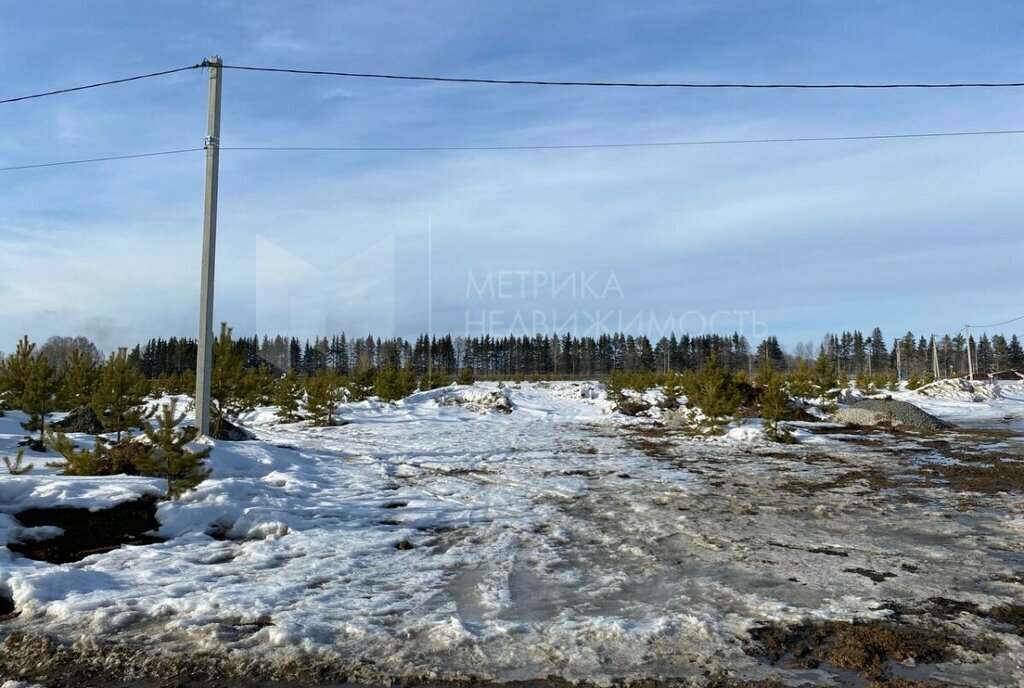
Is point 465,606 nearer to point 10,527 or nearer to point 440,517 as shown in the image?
point 440,517

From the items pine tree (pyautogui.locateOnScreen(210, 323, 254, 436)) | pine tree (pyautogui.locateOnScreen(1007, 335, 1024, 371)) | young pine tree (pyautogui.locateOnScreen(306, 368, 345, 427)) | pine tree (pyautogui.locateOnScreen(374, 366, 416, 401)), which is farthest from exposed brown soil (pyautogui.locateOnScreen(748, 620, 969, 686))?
pine tree (pyautogui.locateOnScreen(1007, 335, 1024, 371))

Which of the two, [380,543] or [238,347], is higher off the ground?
[238,347]

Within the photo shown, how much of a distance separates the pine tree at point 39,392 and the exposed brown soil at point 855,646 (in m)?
12.7

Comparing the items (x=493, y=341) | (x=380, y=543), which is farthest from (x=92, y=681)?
(x=493, y=341)

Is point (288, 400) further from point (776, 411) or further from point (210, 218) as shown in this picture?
point (776, 411)

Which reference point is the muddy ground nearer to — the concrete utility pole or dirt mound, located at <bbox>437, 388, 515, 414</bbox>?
the concrete utility pole

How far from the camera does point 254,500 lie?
823cm

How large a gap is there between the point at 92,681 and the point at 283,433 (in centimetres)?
1696

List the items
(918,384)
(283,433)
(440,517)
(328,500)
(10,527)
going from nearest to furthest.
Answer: (10,527) < (440,517) < (328,500) < (283,433) < (918,384)

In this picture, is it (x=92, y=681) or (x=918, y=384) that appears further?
(x=918, y=384)

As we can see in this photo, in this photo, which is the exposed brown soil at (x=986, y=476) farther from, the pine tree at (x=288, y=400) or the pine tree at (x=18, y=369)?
the pine tree at (x=288, y=400)

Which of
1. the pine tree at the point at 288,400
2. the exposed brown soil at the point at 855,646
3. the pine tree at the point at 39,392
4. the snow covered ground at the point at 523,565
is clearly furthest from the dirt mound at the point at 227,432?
the exposed brown soil at the point at 855,646

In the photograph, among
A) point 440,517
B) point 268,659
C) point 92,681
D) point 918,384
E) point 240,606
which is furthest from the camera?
point 918,384

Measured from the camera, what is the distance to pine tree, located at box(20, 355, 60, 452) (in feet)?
37.3
